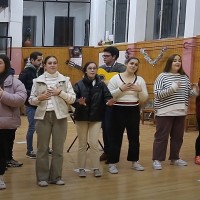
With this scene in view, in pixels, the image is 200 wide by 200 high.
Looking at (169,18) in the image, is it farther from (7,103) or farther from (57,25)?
(7,103)

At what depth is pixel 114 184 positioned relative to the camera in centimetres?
454

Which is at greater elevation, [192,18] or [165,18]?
[165,18]

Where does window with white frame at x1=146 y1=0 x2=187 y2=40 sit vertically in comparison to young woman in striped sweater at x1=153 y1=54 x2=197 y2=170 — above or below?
above

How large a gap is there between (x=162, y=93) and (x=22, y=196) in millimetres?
2301

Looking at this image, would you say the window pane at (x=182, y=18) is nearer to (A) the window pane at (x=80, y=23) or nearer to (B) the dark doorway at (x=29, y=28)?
(A) the window pane at (x=80, y=23)

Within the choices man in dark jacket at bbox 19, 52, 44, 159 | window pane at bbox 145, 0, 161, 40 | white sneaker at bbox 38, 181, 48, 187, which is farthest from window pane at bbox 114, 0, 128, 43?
white sneaker at bbox 38, 181, 48, 187

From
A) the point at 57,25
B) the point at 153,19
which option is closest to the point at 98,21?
the point at 57,25

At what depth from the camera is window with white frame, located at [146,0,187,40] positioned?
11.4 metres

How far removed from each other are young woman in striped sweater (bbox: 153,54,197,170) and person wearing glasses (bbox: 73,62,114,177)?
86 centimetres

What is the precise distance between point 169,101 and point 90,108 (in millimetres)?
1223

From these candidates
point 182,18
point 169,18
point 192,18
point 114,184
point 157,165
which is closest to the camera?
point 114,184

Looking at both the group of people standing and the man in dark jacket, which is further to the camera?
the man in dark jacket

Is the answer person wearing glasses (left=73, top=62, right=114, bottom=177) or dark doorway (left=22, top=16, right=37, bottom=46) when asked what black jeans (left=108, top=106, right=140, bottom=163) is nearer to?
person wearing glasses (left=73, top=62, right=114, bottom=177)

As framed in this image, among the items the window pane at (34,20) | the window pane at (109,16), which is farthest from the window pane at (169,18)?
the window pane at (34,20)
